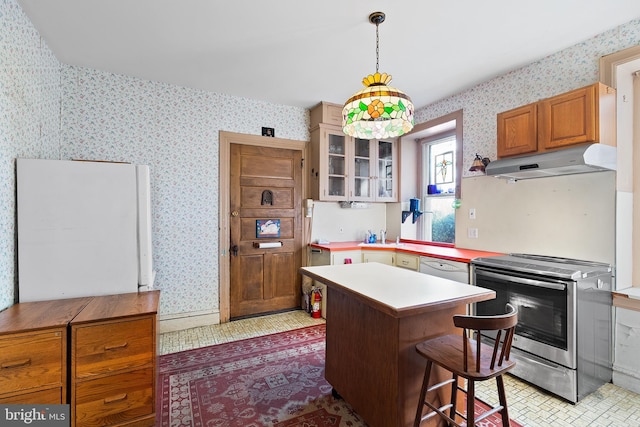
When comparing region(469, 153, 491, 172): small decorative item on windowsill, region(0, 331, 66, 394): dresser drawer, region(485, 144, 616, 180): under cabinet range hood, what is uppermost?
region(469, 153, 491, 172): small decorative item on windowsill

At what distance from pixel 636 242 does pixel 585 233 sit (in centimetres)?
36

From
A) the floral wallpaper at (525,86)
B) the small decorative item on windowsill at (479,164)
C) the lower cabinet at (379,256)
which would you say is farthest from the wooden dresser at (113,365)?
the floral wallpaper at (525,86)

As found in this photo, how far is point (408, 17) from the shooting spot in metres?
2.18

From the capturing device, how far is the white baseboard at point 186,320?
3.38m

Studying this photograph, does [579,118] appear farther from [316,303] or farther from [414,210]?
[316,303]

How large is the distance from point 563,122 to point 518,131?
0.33 meters

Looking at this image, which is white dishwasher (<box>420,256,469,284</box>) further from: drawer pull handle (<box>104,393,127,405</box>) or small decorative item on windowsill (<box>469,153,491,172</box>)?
drawer pull handle (<box>104,393,127,405</box>)

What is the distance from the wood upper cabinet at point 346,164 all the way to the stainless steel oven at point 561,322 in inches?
82.9

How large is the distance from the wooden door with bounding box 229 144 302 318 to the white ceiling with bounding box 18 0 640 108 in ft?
3.25

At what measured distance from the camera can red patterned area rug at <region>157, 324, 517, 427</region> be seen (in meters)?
1.96

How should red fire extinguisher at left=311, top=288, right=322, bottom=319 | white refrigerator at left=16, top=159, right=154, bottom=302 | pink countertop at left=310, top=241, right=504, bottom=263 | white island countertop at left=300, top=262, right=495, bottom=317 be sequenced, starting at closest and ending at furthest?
1. white island countertop at left=300, top=262, right=495, bottom=317
2. white refrigerator at left=16, top=159, right=154, bottom=302
3. pink countertop at left=310, top=241, right=504, bottom=263
4. red fire extinguisher at left=311, top=288, right=322, bottom=319

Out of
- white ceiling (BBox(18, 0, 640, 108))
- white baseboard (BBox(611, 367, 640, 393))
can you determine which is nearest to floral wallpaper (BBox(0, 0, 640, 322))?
white ceiling (BBox(18, 0, 640, 108))

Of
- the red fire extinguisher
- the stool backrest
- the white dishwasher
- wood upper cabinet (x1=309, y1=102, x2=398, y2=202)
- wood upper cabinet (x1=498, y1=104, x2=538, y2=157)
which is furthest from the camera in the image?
wood upper cabinet (x1=309, y1=102, x2=398, y2=202)

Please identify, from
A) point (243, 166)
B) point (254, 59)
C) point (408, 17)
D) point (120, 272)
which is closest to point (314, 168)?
point (243, 166)
